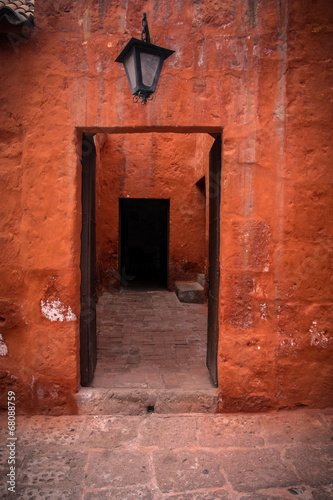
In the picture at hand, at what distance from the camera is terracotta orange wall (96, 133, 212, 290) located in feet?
28.6

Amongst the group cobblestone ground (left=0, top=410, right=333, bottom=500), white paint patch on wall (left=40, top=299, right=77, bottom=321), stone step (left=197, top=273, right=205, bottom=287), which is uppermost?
white paint patch on wall (left=40, top=299, right=77, bottom=321)

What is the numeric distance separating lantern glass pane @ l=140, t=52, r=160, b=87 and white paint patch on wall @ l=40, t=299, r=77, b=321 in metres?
1.97

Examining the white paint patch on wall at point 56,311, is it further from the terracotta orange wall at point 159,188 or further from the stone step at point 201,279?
the terracotta orange wall at point 159,188

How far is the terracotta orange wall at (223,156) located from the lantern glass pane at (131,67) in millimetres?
250

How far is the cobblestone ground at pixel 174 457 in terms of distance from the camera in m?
2.21

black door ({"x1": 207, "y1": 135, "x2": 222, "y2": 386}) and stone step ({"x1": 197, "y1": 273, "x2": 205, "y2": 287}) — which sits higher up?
black door ({"x1": 207, "y1": 135, "x2": 222, "y2": 386})

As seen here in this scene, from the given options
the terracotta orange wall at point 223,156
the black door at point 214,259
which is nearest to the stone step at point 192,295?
the black door at point 214,259

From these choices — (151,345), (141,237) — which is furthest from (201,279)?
(141,237)

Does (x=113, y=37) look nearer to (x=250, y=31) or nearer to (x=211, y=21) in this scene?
(x=211, y=21)

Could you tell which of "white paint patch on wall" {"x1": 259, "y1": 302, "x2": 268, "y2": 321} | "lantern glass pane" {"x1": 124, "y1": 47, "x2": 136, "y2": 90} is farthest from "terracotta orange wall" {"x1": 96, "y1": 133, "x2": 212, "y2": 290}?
"lantern glass pane" {"x1": 124, "y1": 47, "x2": 136, "y2": 90}

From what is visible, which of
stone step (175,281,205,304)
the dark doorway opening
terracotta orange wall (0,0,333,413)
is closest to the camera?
terracotta orange wall (0,0,333,413)

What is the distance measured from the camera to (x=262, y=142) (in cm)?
303

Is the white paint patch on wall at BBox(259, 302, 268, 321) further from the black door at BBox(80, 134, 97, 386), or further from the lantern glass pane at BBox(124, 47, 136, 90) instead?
the lantern glass pane at BBox(124, 47, 136, 90)

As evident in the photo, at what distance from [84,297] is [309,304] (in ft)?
6.80
